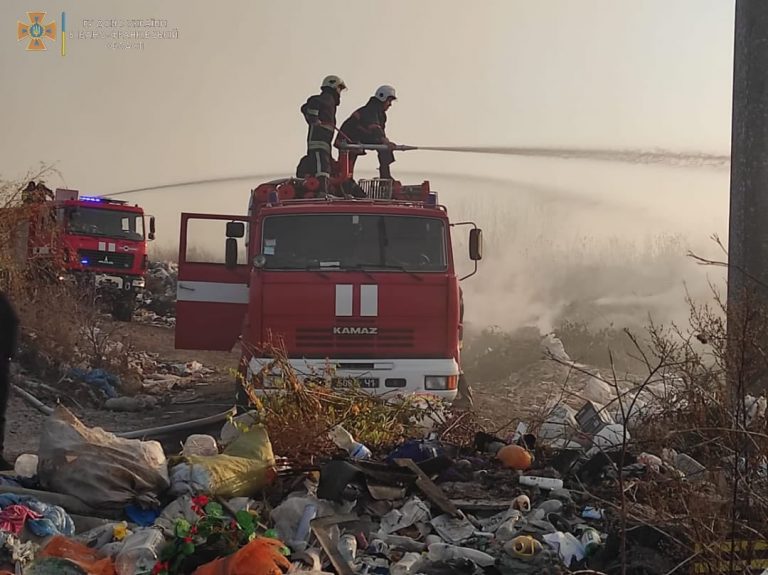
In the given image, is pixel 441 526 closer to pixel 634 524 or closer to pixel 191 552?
pixel 634 524

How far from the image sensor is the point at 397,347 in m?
7.38

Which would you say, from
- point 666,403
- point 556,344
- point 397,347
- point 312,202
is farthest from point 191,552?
point 556,344

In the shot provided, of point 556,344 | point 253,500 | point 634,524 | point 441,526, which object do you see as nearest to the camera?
point 634,524

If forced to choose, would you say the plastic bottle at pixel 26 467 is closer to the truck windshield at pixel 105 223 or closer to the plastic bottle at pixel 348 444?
the plastic bottle at pixel 348 444

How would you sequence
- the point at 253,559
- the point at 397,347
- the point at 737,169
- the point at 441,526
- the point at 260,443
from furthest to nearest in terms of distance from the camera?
the point at 397,347
the point at 737,169
the point at 260,443
the point at 441,526
the point at 253,559

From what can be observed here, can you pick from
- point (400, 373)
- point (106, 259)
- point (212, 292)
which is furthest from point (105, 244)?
point (400, 373)

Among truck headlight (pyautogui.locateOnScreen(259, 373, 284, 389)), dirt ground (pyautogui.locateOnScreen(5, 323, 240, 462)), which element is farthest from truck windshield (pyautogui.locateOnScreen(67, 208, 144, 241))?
truck headlight (pyautogui.locateOnScreen(259, 373, 284, 389))

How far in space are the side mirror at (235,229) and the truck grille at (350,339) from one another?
1.09m

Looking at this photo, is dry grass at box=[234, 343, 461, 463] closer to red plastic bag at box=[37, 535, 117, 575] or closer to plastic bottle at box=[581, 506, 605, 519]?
red plastic bag at box=[37, 535, 117, 575]

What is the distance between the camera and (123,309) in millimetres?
17062

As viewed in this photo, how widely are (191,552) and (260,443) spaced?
1218 millimetres

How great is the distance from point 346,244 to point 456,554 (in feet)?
13.4

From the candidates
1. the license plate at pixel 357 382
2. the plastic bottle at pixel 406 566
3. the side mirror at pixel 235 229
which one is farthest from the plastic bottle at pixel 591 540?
the side mirror at pixel 235 229

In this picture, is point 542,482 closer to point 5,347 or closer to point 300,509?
point 300,509
